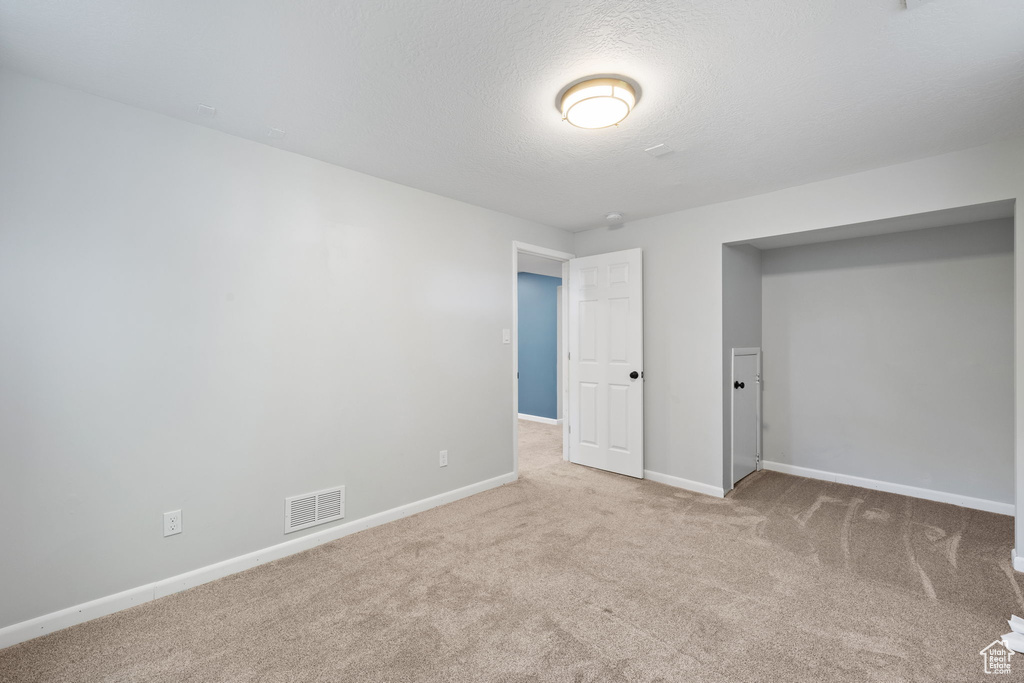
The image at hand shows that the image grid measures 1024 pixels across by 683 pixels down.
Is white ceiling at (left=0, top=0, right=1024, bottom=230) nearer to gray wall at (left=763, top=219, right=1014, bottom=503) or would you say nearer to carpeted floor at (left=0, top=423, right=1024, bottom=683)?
gray wall at (left=763, top=219, right=1014, bottom=503)

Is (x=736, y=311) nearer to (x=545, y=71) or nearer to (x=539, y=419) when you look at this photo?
(x=545, y=71)

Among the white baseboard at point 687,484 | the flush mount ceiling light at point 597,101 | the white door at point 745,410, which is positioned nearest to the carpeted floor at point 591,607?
the white baseboard at point 687,484

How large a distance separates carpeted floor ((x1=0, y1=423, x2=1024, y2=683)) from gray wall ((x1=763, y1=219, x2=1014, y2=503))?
1.83ft

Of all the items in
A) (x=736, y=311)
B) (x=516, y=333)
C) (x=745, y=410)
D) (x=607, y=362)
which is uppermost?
(x=736, y=311)

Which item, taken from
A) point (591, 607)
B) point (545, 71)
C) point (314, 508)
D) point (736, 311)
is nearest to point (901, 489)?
point (736, 311)

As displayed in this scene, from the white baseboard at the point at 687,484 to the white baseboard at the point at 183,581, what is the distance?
→ 1977 mm

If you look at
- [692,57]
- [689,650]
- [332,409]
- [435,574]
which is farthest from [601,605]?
[692,57]

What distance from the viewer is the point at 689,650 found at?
5.84ft

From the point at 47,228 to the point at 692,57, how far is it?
9.33 feet

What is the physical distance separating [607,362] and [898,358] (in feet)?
7.71

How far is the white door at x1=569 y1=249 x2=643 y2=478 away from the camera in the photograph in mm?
4020

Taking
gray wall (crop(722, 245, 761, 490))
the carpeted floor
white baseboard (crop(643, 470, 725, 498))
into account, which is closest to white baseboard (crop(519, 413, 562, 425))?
white baseboard (crop(643, 470, 725, 498))

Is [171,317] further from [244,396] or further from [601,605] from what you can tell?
[601,605]

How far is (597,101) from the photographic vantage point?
195 cm
